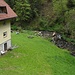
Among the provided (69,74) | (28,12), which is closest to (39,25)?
(28,12)

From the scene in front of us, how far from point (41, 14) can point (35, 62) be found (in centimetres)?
4351

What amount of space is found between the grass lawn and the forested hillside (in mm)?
22618

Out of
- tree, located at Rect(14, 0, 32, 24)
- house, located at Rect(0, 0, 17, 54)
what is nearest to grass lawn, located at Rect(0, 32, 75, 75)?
house, located at Rect(0, 0, 17, 54)

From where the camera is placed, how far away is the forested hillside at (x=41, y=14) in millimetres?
63059

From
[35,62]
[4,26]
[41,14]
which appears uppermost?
[4,26]

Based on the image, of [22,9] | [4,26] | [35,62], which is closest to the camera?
[35,62]

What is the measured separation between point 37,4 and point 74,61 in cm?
4139

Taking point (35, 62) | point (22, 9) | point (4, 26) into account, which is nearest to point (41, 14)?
point (22, 9)

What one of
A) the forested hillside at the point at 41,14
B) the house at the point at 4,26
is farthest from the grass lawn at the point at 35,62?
the forested hillside at the point at 41,14

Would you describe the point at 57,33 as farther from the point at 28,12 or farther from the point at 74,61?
the point at 74,61

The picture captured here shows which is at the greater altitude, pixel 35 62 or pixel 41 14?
pixel 35 62

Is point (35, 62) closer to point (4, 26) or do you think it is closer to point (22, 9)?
point (4, 26)

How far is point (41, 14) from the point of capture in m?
75.0

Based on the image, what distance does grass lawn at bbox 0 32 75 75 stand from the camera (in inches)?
1155
